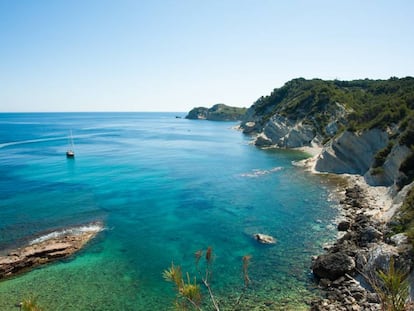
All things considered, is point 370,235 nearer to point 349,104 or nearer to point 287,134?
point 287,134

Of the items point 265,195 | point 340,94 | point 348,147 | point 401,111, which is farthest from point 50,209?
point 340,94

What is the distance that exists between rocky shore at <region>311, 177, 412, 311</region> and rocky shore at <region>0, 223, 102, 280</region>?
18538mm

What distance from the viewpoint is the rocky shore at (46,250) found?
76.9 ft

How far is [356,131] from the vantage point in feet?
160

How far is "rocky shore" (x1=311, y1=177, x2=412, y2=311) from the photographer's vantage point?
18219 mm

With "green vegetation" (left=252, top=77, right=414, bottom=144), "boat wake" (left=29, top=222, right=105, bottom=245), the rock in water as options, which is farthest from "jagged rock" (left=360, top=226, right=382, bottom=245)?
"green vegetation" (left=252, top=77, right=414, bottom=144)

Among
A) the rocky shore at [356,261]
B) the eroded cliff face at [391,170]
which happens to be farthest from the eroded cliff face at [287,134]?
the rocky shore at [356,261]

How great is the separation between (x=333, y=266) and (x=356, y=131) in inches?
1295

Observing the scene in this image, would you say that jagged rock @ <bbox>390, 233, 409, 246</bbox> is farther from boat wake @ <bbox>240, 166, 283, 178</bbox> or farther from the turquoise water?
boat wake @ <bbox>240, 166, 283, 178</bbox>

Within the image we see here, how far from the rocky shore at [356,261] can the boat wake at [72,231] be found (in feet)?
63.4

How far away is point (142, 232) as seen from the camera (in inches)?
1170

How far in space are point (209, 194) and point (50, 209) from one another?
1826 centimetres

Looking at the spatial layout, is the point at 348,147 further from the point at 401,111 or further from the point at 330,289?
the point at 330,289

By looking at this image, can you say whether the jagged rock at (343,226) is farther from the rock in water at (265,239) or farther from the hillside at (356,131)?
the hillside at (356,131)
